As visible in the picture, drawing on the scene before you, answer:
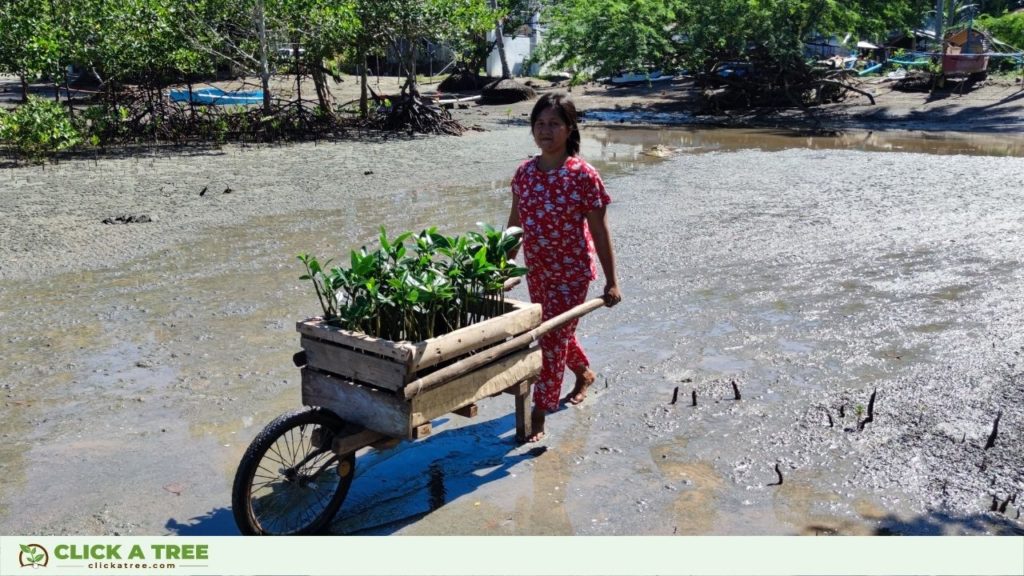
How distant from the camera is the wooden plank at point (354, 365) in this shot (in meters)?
3.43

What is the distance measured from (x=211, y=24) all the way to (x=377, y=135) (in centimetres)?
377

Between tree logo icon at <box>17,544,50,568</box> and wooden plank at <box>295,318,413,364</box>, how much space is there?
124cm

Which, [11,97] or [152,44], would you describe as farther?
[11,97]

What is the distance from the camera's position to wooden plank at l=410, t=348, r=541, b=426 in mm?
3549

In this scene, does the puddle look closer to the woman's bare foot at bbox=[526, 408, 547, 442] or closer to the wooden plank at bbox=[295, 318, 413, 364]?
the woman's bare foot at bbox=[526, 408, 547, 442]

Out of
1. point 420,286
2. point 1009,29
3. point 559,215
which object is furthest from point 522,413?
point 1009,29

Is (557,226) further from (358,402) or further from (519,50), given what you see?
(519,50)

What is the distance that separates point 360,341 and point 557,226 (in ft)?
4.46

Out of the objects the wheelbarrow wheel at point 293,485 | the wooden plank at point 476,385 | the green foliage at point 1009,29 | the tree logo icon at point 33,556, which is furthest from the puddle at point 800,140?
the tree logo icon at point 33,556

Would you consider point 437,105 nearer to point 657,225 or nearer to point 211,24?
point 211,24

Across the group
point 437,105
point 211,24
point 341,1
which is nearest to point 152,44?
point 211,24

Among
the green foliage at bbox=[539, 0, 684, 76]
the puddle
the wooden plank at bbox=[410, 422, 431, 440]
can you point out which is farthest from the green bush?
the green foliage at bbox=[539, 0, 684, 76]

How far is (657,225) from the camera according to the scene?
9828 mm

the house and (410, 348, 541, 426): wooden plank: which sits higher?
the house
